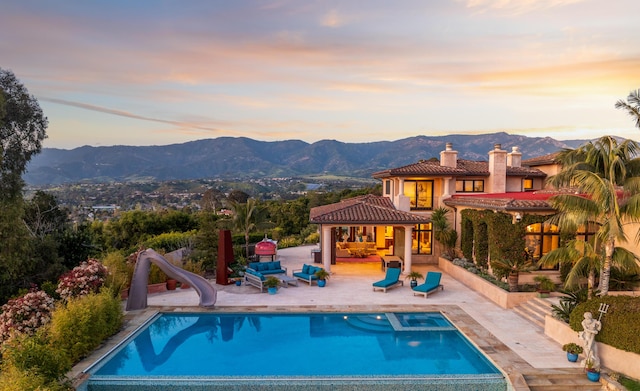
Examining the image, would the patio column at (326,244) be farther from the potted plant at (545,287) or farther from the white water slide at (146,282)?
the potted plant at (545,287)

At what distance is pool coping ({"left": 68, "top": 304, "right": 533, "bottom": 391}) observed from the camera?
9500 millimetres

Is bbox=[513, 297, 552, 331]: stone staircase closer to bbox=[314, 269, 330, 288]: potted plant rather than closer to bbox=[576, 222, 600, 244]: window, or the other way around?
bbox=[576, 222, 600, 244]: window

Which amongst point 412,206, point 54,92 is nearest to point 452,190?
point 412,206

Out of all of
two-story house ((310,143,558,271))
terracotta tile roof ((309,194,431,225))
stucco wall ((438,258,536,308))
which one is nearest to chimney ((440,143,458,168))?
two-story house ((310,143,558,271))

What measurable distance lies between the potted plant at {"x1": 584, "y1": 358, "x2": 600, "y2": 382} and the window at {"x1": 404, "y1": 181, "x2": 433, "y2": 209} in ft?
49.9

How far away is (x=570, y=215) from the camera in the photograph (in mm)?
12219

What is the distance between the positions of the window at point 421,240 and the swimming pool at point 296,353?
32.7 feet

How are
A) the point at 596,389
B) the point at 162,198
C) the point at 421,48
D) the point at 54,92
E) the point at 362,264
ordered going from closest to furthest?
the point at 596,389
the point at 362,264
the point at 421,48
the point at 54,92
the point at 162,198

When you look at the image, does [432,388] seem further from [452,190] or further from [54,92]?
[54,92]

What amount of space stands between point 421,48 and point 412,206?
12348 millimetres

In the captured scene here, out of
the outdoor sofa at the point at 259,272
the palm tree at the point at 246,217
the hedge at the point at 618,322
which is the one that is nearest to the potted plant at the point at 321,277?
the outdoor sofa at the point at 259,272

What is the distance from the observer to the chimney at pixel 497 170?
23656 mm

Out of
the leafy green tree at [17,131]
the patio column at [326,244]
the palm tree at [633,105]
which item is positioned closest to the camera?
the palm tree at [633,105]

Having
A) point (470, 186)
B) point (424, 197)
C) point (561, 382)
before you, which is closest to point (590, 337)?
point (561, 382)
